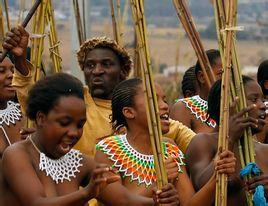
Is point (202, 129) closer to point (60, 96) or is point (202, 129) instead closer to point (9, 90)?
point (9, 90)

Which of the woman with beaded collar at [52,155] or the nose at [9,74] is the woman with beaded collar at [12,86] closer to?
the nose at [9,74]

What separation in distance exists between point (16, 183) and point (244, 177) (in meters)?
1.07

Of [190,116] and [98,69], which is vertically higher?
[98,69]

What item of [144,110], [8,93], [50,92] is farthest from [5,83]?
[50,92]

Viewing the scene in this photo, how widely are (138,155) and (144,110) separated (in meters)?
0.22

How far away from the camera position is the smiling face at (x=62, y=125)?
490 cm

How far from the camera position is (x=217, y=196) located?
5098mm

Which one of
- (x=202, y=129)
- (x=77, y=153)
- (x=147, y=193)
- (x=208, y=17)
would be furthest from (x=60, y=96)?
(x=208, y=17)

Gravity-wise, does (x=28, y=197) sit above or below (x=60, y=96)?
below

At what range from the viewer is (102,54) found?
649 centimetres

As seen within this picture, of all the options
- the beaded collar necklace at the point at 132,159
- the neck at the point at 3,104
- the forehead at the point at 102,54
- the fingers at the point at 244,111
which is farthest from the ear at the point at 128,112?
the forehead at the point at 102,54

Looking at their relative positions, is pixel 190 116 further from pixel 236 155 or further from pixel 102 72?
pixel 236 155

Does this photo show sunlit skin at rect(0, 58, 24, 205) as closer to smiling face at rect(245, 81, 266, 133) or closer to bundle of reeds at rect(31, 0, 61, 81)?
bundle of reeds at rect(31, 0, 61, 81)

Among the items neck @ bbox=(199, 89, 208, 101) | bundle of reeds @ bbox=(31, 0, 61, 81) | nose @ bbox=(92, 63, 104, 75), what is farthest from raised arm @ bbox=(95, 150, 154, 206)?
neck @ bbox=(199, 89, 208, 101)
